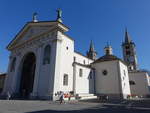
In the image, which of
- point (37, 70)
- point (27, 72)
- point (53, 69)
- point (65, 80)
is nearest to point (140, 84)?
point (65, 80)

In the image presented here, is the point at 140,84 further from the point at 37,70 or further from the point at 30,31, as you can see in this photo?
the point at 30,31

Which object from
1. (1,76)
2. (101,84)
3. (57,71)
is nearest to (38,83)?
(57,71)

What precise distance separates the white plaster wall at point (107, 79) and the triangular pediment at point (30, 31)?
42.9 feet

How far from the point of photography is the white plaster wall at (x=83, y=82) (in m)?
22.8

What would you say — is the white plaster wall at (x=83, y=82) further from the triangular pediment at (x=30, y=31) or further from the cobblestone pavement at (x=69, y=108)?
the cobblestone pavement at (x=69, y=108)

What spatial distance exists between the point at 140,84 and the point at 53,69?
26.5 meters

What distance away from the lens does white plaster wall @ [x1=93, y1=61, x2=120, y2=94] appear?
2560 cm

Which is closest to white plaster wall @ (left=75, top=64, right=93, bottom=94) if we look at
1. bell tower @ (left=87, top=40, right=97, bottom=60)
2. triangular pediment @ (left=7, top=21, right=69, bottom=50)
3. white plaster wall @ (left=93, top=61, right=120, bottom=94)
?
white plaster wall @ (left=93, top=61, right=120, bottom=94)

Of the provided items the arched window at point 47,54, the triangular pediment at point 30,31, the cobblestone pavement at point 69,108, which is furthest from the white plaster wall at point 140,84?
the triangular pediment at point 30,31

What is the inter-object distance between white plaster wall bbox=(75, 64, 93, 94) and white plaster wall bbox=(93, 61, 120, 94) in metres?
2.01

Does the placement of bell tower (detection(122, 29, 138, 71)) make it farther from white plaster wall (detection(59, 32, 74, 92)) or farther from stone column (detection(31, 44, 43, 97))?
stone column (detection(31, 44, 43, 97))

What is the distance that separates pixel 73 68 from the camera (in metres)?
23.1

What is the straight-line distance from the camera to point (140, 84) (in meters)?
35.4

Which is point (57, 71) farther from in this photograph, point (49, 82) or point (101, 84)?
point (101, 84)
